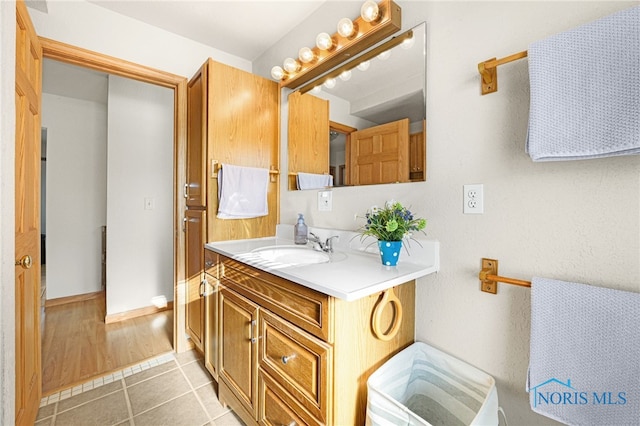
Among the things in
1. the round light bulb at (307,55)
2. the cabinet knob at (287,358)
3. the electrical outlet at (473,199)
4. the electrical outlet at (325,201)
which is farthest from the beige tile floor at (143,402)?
the round light bulb at (307,55)

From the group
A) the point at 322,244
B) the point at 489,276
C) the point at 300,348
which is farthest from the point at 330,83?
the point at 300,348

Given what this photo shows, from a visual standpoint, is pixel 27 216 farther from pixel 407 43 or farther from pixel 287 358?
pixel 407 43

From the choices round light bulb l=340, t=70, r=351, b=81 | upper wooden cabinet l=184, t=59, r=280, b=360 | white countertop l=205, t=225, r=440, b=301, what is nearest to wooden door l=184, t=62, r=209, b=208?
upper wooden cabinet l=184, t=59, r=280, b=360

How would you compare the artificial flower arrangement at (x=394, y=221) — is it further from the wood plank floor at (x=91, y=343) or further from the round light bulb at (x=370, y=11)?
the wood plank floor at (x=91, y=343)

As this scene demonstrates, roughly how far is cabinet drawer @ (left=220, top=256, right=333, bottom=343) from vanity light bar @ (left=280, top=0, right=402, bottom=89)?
1232 mm

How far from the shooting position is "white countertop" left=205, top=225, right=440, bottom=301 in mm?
910

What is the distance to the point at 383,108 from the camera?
139 centimetres

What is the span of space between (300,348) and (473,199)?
87cm

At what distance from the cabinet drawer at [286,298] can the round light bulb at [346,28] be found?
127 cm

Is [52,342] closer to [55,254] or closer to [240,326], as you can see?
[55,254]

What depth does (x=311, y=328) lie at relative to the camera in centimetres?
96

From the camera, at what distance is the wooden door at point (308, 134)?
1.73 meters

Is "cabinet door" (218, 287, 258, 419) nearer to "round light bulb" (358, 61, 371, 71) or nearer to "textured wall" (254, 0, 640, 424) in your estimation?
"textured wall" (254, 0, 640, 424)

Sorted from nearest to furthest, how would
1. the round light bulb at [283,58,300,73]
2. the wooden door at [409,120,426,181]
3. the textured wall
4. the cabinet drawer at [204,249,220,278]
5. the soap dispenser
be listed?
the textured wall, the wooden door at [409,120,426,181], the cabinet drawer at [204,249,220,278], the soap dispenser, the round light bulb at [283,58,300,73]
